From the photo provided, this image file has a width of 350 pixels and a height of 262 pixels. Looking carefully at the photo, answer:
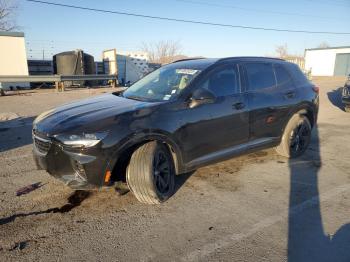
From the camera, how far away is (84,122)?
342 cm

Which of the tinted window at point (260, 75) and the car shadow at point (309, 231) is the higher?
the tinted window at point (260, 75)

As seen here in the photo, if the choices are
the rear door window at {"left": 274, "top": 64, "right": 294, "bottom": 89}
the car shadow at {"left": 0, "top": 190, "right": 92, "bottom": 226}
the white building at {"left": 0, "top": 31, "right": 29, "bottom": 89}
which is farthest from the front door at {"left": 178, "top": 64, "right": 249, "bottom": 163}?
the white building at {"left": 0, "top": 31, "right": 29, "bottom": 89}

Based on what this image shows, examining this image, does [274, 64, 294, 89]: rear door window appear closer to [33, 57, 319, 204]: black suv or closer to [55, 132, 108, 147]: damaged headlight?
[33, 57, 319, 204]: black suv

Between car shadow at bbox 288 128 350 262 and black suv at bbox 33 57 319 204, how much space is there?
3.00 ft

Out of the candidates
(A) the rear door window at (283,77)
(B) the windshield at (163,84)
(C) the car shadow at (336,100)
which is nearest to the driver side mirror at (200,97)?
(B) the windshield at (163,84)

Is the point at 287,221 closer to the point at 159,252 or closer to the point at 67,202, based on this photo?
the point at 159,252

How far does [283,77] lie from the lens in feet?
17.8

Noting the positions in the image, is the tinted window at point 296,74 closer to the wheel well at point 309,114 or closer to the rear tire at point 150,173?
the wheel well at point 309,114

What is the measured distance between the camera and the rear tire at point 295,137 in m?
5.47

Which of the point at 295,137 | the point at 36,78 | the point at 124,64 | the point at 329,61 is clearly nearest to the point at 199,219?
the point at 295,137

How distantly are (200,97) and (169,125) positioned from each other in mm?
576

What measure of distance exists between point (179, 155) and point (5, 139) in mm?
4906

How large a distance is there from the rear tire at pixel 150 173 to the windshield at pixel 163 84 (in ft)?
2.43

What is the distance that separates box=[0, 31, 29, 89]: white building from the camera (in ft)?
68.4
